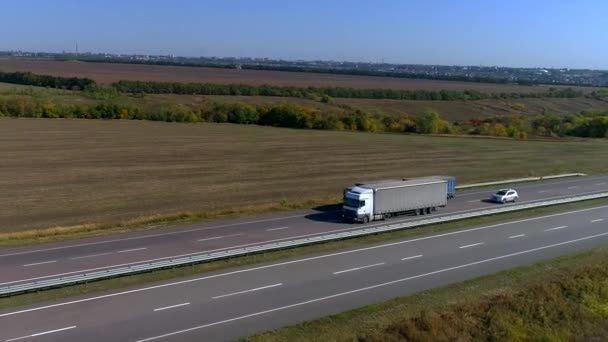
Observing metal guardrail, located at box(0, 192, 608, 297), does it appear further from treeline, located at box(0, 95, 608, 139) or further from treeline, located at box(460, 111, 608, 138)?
treeline, located at box(460, 111, 608, 138)

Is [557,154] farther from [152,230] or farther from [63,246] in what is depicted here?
[63,246]

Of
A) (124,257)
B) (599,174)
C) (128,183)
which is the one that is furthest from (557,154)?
(124,257)

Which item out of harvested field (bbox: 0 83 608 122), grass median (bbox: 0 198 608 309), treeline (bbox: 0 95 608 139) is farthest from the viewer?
harvested field (bbox: 0 83 608 122)

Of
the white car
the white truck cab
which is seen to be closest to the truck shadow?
the white truck cab

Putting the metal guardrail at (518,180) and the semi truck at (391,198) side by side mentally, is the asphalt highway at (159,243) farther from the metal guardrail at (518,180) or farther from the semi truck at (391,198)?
the metal guardrail at (518,180)

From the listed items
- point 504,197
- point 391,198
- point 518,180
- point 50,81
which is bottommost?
point 518,180

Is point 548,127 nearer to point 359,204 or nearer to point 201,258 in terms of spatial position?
point 359,204

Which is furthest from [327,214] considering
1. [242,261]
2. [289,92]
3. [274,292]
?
[289,92]

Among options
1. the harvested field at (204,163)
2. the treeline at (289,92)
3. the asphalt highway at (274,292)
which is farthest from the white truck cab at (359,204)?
the treeline at (289,92)
